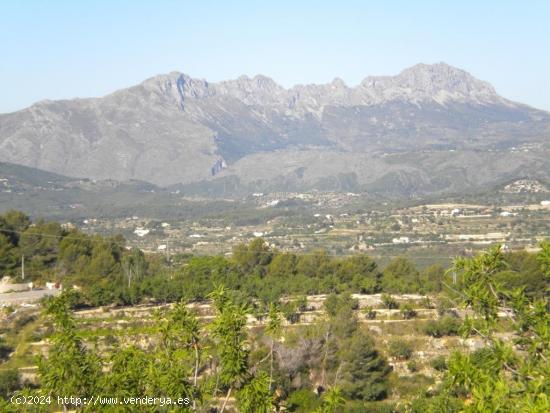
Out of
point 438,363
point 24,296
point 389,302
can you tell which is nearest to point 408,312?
point 389,302

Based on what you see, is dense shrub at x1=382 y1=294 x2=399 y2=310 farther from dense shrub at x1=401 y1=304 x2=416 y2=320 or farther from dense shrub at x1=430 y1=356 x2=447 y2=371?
dense shrub at x1=430 y1=356 x2=447 y2=371

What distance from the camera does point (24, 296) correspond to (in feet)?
144

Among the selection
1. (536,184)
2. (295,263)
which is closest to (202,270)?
(295,263)

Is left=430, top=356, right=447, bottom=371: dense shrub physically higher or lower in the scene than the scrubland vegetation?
lower

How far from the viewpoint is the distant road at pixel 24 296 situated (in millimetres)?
42253

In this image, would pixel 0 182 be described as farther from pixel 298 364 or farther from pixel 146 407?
pixel 146 407

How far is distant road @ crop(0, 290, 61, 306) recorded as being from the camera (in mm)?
42253

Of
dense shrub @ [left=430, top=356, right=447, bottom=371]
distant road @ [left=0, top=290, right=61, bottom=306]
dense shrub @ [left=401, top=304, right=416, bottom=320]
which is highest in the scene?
distant road @ [left=0, top=290, right=61, bottom=306]

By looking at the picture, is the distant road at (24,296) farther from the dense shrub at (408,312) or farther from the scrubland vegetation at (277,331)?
the dense shrub at (408,312)

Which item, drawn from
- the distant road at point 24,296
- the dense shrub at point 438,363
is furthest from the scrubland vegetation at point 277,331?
the distant road at point 24,296

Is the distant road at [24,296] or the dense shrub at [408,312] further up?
the distant road at [24,296]

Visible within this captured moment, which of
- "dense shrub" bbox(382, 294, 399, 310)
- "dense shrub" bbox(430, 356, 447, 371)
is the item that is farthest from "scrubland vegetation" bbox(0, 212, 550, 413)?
"dense shrub" bbox(382, 294, 399, 310)

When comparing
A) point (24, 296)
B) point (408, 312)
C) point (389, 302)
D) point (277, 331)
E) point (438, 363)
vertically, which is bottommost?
point (438, 363)

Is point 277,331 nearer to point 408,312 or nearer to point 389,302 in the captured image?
point 408,312
